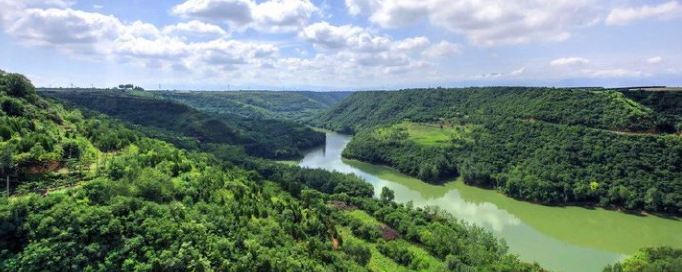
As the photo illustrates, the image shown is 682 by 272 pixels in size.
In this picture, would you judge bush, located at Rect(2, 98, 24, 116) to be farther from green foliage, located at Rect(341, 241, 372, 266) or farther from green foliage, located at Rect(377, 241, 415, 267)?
green foliage, located at Rect(377, 241, 415, 267)

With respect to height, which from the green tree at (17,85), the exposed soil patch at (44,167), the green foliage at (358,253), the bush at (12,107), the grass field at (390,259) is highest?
the green tree at (17,85)

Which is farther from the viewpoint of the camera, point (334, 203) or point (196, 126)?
point (196, 126)

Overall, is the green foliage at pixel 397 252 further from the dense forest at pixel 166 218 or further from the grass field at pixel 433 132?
the grass field at pixel 433 132

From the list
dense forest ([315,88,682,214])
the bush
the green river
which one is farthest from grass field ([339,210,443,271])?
the bush

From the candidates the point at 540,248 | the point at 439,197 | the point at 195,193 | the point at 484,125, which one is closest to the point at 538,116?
the point at 484,125

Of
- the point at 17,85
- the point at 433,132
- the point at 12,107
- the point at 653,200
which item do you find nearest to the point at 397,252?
the point at 12,107

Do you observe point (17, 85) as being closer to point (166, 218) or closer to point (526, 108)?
point (166, 218)

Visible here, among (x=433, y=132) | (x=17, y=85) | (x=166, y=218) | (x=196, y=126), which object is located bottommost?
(x=166, y=218)

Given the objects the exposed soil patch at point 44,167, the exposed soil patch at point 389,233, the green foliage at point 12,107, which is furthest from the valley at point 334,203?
the green foliage at point 12,107
